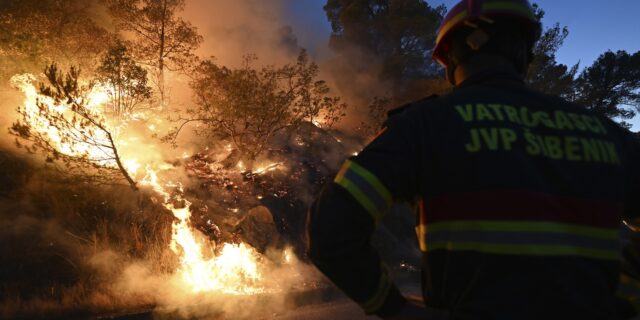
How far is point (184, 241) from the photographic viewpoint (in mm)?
6707

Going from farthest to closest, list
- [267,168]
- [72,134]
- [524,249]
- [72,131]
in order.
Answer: [267,168] < [72,134] < [72,131] < [524,249]

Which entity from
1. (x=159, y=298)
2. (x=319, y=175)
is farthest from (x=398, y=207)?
(x=159, y=298)

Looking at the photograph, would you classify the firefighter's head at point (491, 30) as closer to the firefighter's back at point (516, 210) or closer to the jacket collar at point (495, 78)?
the jacket collar at point (495, 78)

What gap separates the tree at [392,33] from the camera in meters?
19.7

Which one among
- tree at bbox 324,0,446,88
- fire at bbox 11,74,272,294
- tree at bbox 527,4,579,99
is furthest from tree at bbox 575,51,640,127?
fire at bbox 11,74,272,294

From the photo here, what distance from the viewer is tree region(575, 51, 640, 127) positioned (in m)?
18.5

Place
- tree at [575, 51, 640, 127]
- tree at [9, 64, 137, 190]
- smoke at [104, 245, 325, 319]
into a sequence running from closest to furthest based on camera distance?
smoke at [104, 245, 325, 319], tree at [9, 64, 137, 190], tree at [575, 51, 640, 127]

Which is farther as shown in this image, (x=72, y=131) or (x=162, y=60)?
(x=162, y=60)

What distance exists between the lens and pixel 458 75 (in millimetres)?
1523

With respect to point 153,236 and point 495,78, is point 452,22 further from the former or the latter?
point 153,236

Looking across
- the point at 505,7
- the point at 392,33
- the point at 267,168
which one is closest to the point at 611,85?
the point at 392,33

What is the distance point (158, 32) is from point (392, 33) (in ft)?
44.4

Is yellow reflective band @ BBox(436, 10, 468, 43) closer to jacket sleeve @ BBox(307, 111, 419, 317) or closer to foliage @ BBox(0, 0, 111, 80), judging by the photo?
jacket sleeve @ BBox(307, 111, 419, 317)

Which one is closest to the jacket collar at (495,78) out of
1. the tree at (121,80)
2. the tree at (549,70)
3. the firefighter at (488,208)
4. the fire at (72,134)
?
the firefighter at (488,208)
